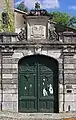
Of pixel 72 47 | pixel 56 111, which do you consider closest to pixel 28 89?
pixel 56 111

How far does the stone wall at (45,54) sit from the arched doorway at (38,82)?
0.80 feet

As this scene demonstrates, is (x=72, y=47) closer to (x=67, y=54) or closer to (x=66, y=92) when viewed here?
(x=67, y=54)

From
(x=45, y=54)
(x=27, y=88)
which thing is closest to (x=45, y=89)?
(x=27, y=88)

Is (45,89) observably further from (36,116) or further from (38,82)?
(36,116)

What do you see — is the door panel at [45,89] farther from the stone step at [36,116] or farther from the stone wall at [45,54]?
the stone step at [36,116]

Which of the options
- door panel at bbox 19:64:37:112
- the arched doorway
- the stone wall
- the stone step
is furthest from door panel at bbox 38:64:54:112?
the stone step

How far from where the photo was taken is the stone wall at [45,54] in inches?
621

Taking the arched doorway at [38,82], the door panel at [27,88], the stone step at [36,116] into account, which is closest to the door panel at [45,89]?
the arched doorway at [38,82]

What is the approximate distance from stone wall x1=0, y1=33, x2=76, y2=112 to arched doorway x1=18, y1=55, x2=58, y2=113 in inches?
9.6

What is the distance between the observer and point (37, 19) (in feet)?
52.4

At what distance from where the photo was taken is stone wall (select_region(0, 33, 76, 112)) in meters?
15.8

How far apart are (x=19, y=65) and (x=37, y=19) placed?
7.03 feet

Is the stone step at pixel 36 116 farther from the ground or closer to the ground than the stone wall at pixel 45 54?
closer to the ground

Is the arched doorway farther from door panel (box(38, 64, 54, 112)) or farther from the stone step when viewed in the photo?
the stone step
